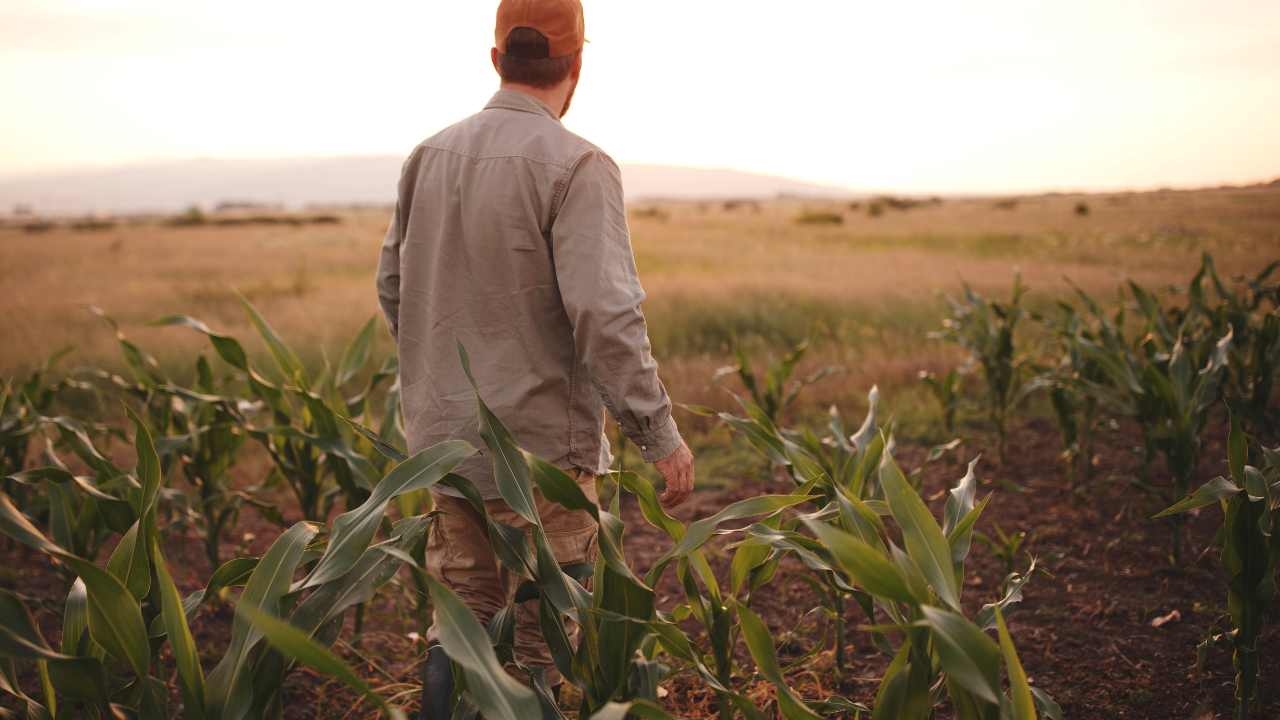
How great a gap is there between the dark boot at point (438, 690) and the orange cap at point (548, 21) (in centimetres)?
145

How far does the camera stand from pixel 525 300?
1914 millimetres

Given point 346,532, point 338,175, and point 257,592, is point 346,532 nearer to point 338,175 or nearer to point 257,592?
point 257,592

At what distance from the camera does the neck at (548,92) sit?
1959 millimetres

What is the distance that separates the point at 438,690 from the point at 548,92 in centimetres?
146

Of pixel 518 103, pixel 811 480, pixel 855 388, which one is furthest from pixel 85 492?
pixel 855 388

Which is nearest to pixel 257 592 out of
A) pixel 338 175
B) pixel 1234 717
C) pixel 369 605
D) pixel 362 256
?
pixel 369 605

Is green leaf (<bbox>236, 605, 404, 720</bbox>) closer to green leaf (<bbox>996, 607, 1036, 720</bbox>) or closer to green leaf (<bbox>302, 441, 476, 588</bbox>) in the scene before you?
green leaf (<bbox>302, 441, 476, 588</bbox>)


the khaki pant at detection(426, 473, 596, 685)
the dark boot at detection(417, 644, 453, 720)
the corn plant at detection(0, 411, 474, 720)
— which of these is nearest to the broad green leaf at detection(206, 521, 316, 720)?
the corn plant at detection(0, 411, 474, 720)

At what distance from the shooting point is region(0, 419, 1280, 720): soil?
95.5 inches

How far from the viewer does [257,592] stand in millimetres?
1348

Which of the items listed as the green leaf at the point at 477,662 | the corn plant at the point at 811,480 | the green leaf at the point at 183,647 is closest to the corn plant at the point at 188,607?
the green leaf at the point at 183,647

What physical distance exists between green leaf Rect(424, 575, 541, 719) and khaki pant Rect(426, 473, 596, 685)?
0.79 meters

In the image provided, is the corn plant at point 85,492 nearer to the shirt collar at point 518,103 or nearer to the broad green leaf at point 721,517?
the shirt collar at point 518,103

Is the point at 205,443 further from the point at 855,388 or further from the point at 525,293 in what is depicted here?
the point at 855,388
